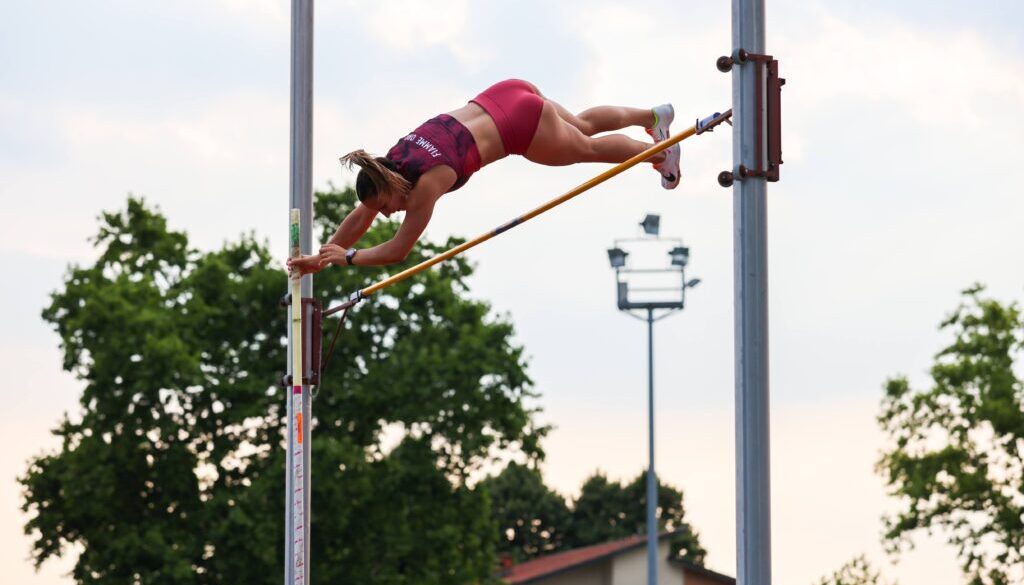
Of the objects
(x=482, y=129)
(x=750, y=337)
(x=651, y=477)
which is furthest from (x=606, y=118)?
(x=651, y=477)

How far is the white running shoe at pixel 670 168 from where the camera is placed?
7715mm

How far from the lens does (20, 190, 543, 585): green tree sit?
22.4 meters

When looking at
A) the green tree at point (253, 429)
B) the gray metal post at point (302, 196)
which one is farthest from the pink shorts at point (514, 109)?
the green tree at point (253, 429)

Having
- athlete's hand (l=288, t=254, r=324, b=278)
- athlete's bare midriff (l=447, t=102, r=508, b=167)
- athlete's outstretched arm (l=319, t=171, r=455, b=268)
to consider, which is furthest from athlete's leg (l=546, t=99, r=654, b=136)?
athlete's hand (l=288, t=254, r=324, b=278)

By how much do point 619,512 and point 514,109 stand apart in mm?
41075

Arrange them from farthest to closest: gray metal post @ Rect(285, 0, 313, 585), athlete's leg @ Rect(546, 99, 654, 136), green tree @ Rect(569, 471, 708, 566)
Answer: green tree @ Rect(569, 471, 708, 566) < gray metal post @ Rect(285, 0, 313, 585) < athlete's leg @ Rect(546, 99, 654, 136)

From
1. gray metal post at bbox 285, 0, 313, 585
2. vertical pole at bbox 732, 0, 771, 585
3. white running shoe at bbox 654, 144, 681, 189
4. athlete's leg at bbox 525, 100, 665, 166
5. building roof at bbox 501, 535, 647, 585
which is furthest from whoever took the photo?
building roof at bbox 501, 535, 647, 585

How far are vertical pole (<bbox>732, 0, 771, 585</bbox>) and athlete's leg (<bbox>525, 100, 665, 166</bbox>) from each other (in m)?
1.41

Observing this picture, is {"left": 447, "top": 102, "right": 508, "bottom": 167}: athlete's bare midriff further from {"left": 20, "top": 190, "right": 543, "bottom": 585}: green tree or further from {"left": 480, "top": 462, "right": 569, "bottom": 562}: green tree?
{"left": 480, "top": 462, "right": 569, "bottom": 562}: green tree

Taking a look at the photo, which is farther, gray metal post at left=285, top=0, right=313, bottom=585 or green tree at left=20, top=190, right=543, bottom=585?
green tree at left=20, top=190, right=543, bottom=585

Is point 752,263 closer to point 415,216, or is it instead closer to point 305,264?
point 415,216

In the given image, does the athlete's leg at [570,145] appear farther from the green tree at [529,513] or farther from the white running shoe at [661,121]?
the green tree at [529,513]

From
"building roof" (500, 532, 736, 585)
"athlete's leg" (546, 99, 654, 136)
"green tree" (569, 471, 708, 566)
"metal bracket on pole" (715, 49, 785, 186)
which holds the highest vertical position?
"green tree" (569, 471, 708, 566)

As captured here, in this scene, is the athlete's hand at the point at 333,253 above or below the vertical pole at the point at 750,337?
above
